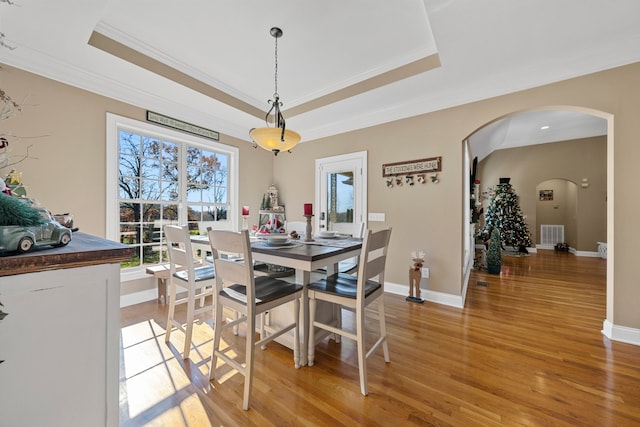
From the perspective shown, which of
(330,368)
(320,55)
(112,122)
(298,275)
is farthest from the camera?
(112,122)

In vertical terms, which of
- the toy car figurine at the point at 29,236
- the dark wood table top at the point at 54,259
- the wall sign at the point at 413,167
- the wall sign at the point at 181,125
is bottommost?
the dark wood table top at the point at 54,259

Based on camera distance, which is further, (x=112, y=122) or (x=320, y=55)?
(x=112, y=122)

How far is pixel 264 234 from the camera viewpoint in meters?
2.19

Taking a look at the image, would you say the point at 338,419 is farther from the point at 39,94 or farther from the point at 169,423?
the point at 39,94

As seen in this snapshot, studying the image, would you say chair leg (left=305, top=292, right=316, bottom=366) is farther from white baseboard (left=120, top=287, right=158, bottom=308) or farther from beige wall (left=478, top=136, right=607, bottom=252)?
beige wall (left=478, top=136, right=607, bottom=252)

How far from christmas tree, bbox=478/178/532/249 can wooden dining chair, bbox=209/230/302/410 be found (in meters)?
6.42

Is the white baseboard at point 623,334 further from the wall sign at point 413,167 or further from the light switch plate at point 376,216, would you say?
the light switch plate at point 376,216

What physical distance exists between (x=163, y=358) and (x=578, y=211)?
9.40 m

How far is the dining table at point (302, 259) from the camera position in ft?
5.18

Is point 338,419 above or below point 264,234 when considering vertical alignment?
below

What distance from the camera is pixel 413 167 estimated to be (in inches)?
133

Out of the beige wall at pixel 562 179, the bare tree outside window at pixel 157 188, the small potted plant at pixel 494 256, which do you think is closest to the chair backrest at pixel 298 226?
the bare tree outside window at pixel 157 188

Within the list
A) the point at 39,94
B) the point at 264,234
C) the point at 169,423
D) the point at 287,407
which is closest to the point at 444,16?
the point at 264,234

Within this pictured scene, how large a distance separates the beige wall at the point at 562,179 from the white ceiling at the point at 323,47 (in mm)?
5827
